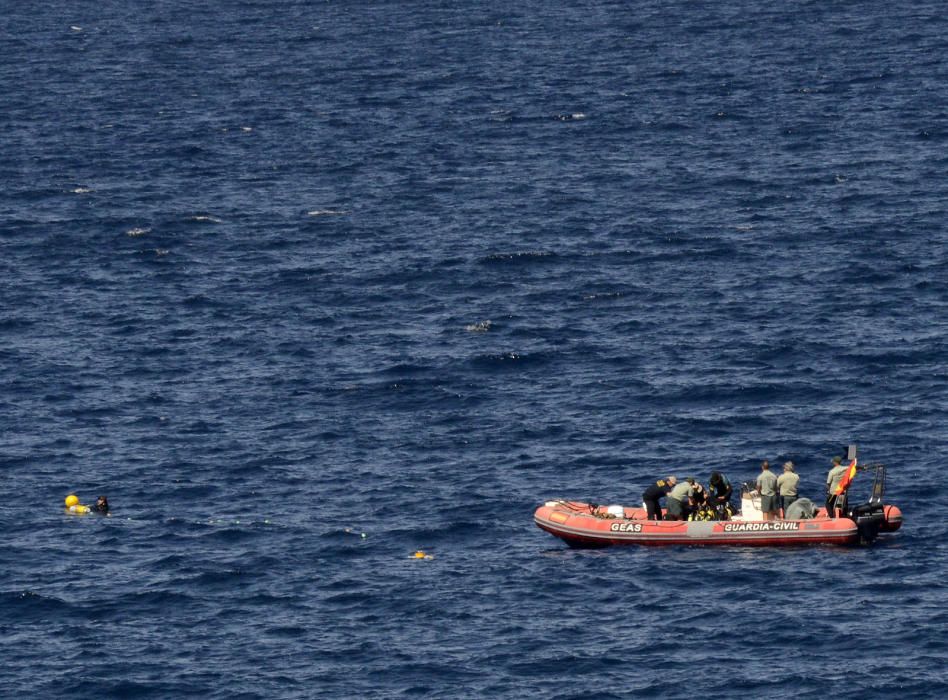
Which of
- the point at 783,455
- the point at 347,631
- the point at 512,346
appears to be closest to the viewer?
the point at 347,631

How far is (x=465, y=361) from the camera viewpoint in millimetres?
103375

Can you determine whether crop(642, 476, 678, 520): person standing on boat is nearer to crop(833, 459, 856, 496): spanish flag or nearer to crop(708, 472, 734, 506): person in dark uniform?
crop(708, 472, 734, 506): person in dark uniform

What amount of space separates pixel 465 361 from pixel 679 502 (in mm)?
24267

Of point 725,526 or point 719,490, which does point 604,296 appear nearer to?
point 719,490

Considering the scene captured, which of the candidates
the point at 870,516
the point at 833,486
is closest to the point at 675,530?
the point at 833,486

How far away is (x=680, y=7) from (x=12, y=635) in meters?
132

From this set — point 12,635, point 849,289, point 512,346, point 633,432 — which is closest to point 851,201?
point 849,289

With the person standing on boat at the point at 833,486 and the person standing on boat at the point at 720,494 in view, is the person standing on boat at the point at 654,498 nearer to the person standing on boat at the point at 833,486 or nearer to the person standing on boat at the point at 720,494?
the person standing on boat at the point at 720,494

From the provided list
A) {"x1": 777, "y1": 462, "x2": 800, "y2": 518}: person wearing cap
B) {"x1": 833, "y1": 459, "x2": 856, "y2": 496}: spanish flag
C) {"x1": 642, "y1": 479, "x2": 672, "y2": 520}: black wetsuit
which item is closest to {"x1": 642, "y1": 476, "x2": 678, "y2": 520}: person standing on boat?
{"x1": 642, "y1": 479, "x2": 672, "y2": 520}: black wetsuit

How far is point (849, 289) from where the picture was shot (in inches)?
4348

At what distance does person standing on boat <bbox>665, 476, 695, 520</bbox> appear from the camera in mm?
81250

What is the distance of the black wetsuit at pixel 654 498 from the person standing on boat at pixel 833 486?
6099 mm

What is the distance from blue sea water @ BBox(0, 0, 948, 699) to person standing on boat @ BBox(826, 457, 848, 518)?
211cm

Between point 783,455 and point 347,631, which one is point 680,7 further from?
point 347,631
